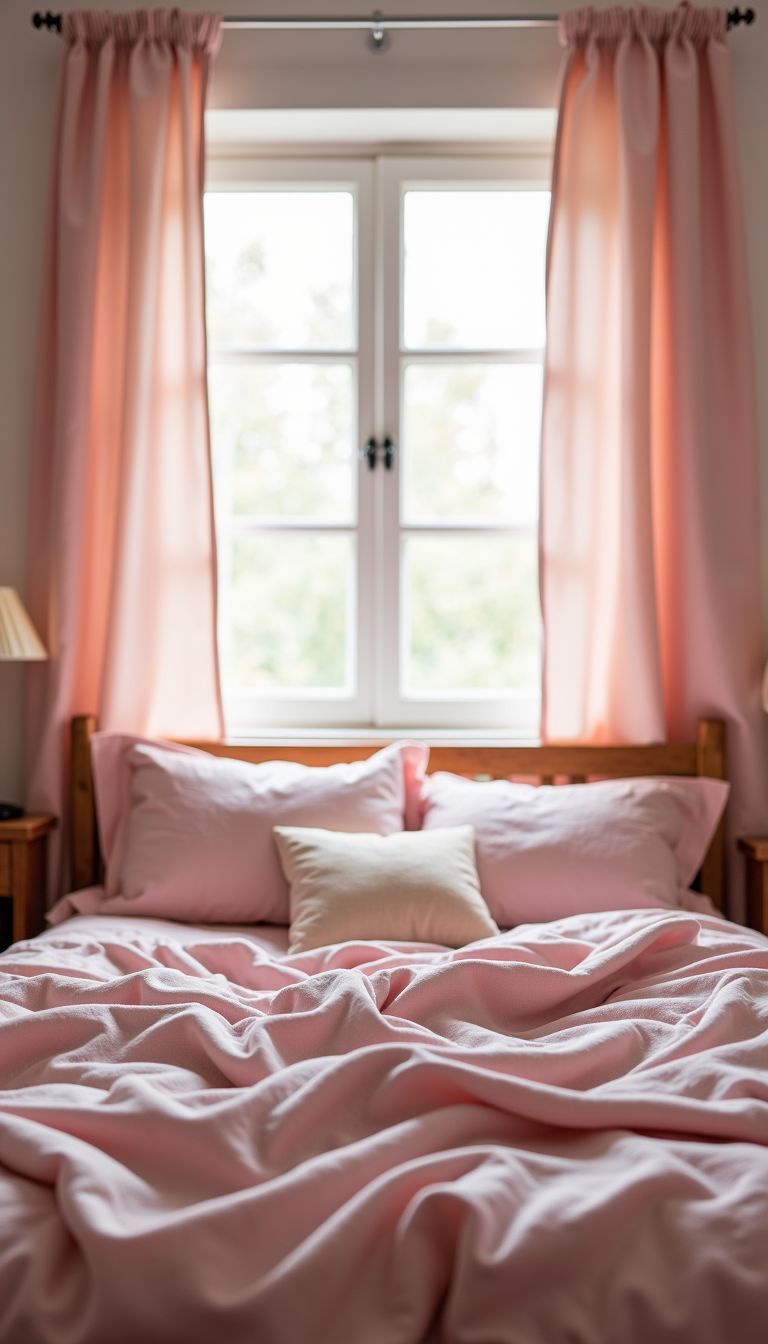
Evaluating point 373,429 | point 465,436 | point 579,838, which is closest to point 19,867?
point 579,838

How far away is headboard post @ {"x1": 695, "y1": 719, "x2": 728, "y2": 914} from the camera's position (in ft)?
8.75

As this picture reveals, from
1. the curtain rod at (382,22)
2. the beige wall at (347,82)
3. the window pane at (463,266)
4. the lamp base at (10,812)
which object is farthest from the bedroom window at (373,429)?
the lamp base at (10,812)

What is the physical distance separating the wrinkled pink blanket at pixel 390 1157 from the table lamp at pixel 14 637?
1.06m

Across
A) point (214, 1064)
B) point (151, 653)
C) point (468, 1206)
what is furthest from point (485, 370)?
point (468, 1206)

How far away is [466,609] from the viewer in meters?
3.02

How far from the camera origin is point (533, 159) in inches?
117

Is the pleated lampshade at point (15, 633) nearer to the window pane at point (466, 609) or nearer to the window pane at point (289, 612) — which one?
the window pane at point (289, 612)

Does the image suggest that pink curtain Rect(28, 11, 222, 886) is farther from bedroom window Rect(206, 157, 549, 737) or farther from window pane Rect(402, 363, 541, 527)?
window pane Rect(402, 363, 541, 527)

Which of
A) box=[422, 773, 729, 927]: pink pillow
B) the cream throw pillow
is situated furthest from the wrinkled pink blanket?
box=[422, 773, 729, 927]: pink pillow

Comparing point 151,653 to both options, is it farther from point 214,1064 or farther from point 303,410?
point 214,1064

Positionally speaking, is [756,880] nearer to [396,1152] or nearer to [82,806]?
[82,806]

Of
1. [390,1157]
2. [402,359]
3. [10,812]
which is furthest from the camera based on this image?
[402,359]

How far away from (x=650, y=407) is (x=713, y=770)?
877 millimetres

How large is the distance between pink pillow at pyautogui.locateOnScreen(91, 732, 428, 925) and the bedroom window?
0.43 meters
